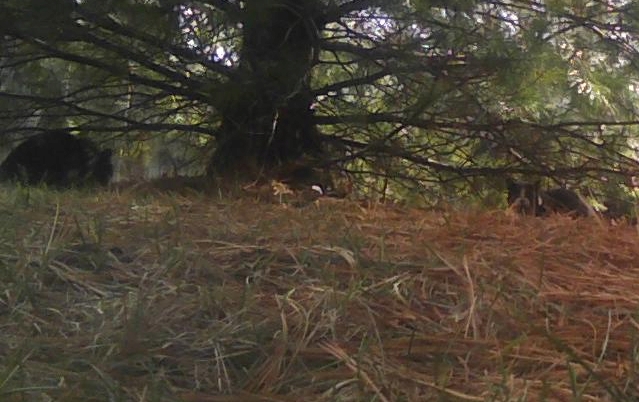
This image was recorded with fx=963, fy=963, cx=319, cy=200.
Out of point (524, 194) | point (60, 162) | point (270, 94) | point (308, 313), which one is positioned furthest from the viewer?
point (60, 162)

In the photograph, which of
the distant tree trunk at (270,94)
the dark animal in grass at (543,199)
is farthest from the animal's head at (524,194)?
the distant tree trunk at (270,94)

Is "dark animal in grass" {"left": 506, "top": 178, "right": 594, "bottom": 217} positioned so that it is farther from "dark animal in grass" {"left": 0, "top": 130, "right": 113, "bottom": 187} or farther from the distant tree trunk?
"dark animal in grass" {"left": 0, "top": 130, "right": 113, "bottom": 187}

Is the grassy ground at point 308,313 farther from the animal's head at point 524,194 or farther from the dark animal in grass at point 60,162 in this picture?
the dark animal in grass at point 60,162

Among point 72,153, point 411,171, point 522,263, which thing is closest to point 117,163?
point 72,153

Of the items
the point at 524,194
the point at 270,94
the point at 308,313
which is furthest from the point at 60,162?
the point at 308,313

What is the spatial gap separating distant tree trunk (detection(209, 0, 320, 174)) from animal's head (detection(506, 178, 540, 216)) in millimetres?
1168

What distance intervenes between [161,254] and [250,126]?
9.67 ft

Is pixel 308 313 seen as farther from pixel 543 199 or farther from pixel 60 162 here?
pixel 60 162

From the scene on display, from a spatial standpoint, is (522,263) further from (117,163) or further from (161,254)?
(117,163)

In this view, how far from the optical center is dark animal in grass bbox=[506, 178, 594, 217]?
5.08 metres

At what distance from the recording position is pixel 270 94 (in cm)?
512

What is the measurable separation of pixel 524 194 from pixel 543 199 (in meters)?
0.12

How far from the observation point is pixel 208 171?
18.7ft

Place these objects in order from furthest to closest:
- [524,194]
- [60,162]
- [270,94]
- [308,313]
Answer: [60,162]
[524,194]
[270,94]
[308,313]
